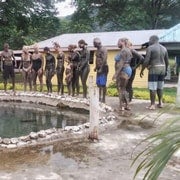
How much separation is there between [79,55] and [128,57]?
2.62 metres

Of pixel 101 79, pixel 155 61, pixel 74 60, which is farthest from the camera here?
pixel 74 60

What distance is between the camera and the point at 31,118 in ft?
34.3

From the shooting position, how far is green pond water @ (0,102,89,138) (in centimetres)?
884

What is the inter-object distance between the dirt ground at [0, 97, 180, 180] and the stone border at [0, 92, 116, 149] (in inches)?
10.2

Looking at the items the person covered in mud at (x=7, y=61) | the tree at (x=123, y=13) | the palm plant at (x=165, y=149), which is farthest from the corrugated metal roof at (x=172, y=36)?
the palm plant at (x=165, y=149)

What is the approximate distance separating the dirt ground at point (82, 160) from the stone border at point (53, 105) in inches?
10.2

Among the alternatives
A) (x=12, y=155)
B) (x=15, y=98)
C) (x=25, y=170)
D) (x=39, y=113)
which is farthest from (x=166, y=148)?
(x=15, y=98)

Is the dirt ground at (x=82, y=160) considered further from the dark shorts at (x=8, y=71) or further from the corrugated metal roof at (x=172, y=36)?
the corrugated metal roof at (x=172, y=36)

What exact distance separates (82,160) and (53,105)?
6.97 metres

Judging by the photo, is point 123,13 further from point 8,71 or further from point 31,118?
point 31,118

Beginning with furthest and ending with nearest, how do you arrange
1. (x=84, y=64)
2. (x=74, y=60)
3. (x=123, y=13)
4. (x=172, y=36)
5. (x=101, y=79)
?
1. (x=123, y=13)
2. (x=172, y=36)
3. (x=74, y=60)
4. (x=84, y=64)
5. (x=101, y=79)

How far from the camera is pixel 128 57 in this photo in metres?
9.59

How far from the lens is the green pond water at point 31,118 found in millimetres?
8844

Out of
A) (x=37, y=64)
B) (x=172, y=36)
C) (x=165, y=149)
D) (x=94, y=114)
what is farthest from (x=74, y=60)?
(x=165, y=149)
